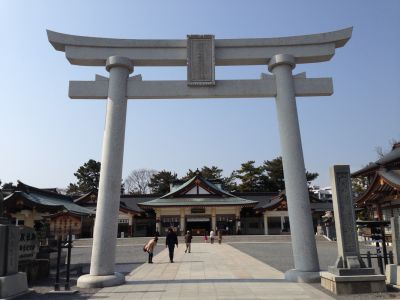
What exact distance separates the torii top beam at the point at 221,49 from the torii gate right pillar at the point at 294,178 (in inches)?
19.2

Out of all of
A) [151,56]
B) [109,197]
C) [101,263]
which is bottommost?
[101,263]

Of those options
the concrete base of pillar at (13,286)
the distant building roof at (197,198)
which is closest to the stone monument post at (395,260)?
the concrete base of pillar at (13,286)

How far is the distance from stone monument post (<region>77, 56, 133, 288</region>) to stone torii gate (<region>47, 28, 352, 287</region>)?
3cm

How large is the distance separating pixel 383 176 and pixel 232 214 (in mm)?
21056

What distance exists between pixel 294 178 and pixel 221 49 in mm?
4671

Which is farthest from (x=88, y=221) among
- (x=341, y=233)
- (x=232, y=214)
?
(x=341, y=233)

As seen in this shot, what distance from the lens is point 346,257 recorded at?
8453 millimetres

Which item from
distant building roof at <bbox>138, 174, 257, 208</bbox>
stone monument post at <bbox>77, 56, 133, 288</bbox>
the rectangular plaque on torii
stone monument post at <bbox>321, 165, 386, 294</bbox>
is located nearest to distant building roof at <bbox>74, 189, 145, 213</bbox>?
distant building roof at <bbox>138, 174, 257, 208</bbox>

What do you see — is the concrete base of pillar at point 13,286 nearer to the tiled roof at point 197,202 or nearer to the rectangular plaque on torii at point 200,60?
the rectangular plaque on torii at point 200,60

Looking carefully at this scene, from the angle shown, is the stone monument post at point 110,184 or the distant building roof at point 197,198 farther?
the distant building roof at point 197,198

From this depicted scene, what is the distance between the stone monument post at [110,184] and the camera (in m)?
9.59

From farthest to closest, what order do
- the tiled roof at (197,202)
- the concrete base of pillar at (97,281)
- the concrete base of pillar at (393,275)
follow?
1. the tiled roof at (197,202)
2. the concrete base of pillar at (97,281)
3. the concrete base of pillar at (393,275)

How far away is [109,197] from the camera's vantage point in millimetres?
9820

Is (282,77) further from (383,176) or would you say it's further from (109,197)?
(383,176)
